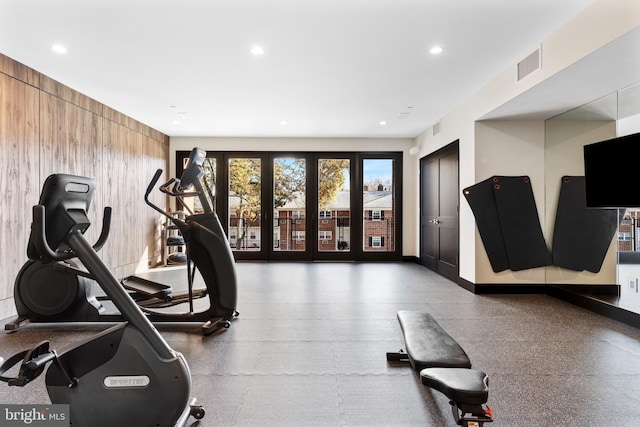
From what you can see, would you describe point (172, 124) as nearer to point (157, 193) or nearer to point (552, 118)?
point (157, 193)

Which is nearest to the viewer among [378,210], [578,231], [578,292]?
[578,292]

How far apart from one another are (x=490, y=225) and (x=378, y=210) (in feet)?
11.0

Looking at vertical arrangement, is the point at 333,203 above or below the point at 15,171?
below

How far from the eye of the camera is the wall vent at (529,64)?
3.50 metres

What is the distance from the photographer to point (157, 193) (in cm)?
729

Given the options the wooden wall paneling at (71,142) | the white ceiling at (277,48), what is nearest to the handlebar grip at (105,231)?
the white ceiling at (277,48)

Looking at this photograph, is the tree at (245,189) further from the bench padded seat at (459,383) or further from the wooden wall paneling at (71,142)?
the bench padded seat at (459,383)

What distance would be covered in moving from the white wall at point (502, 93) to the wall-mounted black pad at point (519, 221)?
23cm

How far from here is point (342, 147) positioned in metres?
8.02

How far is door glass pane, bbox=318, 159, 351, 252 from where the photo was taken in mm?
8102

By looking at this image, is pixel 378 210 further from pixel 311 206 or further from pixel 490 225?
pixel 490 225

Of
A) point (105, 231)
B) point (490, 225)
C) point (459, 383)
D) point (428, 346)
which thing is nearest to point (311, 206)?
point (490, 225)

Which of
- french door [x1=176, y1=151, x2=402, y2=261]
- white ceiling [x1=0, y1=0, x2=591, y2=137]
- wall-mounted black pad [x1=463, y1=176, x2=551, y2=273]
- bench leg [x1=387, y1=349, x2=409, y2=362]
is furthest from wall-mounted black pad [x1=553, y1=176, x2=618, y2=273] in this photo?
french door [x1=176, y1=151, x2=402, y2=261]

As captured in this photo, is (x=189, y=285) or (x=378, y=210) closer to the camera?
(x=189, y=285)
